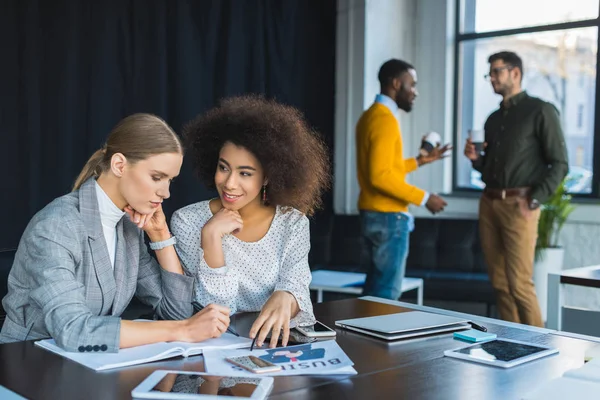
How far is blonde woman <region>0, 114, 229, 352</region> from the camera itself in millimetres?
1544

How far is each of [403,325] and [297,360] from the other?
38cm

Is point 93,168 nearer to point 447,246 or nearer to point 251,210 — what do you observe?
point 251,210

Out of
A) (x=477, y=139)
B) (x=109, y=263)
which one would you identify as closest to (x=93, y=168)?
(x=109, y=263)

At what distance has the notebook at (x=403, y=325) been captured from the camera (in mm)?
1690

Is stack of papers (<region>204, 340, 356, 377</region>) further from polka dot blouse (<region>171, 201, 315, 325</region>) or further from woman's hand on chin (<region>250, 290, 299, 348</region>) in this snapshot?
polka dot blouse (<region>171, 201, 315, 325</region>)

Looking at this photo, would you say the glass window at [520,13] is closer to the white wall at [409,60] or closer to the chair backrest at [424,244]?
the white wall at [409,60]

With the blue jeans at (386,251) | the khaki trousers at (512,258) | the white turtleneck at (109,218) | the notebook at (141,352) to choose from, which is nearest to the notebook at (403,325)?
the notebook at (141,352)

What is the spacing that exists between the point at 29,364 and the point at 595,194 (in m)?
4.34

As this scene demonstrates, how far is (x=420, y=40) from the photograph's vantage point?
563 centimetres

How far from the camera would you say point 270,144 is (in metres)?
2.09

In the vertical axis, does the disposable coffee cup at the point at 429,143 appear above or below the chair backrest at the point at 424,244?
above

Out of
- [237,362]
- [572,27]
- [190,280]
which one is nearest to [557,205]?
[572,27]

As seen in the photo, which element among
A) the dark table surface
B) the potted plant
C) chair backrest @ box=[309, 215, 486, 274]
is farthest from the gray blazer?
the potted plant

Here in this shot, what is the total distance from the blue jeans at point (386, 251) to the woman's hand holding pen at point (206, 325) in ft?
7.26
